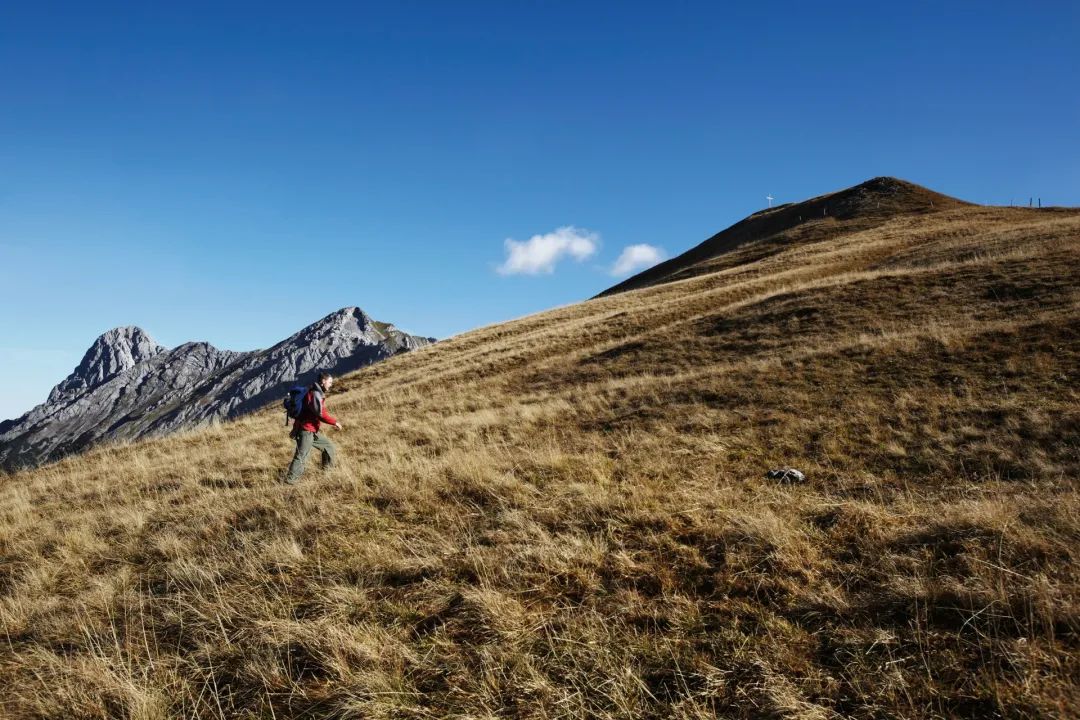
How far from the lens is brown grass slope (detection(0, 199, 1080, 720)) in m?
3.20

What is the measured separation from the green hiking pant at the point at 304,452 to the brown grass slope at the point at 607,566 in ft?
1.77

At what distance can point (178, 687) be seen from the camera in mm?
3613

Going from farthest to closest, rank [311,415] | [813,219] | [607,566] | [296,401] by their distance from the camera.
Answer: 1. [813,219]
2. [296,401]
3. [311,415]
4. [607,566]

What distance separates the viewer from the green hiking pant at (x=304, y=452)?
9141mm

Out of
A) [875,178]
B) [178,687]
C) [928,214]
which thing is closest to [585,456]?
[178,687]

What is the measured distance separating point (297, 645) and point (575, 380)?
1582cm

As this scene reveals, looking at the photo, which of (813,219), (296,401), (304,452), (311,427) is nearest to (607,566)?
(304,452)

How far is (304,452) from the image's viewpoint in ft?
31.0

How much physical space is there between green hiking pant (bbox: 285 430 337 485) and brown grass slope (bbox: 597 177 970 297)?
47.1 metres

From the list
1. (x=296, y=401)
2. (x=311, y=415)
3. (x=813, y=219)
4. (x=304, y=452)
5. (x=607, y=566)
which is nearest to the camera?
(x=607, y=566)

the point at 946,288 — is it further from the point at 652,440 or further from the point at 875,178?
the point at 875,178

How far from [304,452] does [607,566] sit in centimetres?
702

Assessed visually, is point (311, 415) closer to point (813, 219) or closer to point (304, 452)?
point (304, 452)

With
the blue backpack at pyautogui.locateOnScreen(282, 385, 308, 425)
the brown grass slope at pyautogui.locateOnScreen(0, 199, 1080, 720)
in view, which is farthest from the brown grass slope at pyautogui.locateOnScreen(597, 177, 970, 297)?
the blue backpack at pyautogui.locateOnScreen(282, 385, 308, 425)
